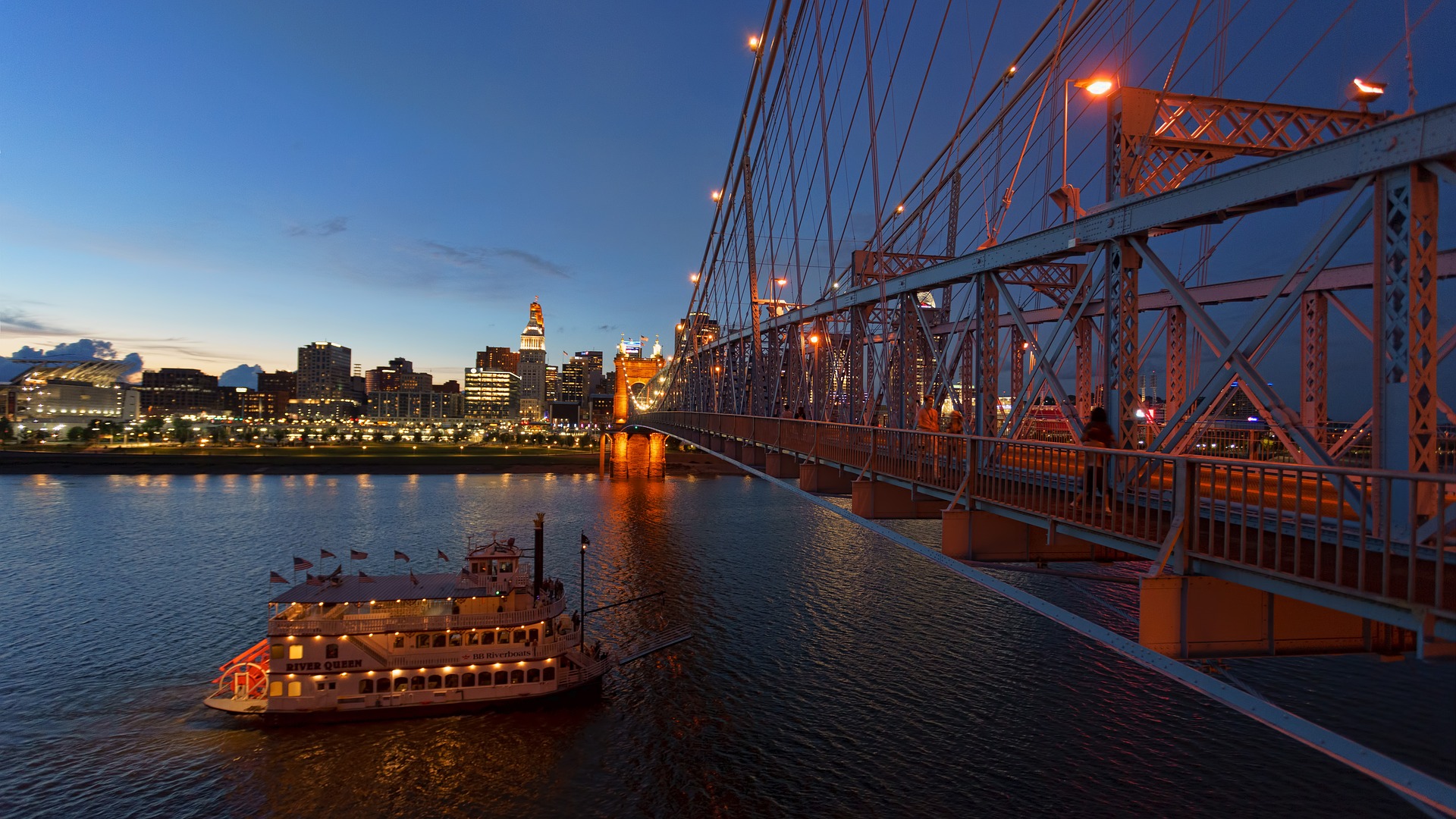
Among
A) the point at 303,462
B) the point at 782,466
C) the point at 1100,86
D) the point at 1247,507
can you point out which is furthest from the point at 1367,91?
the point at 303,462

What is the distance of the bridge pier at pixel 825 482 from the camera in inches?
859

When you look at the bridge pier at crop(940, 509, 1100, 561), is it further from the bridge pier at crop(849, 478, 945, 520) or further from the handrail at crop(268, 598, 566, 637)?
the handrail at crop(268, 598, 566, 637)

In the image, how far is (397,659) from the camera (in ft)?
93.3

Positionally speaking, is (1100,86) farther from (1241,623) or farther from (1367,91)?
(1241,623)

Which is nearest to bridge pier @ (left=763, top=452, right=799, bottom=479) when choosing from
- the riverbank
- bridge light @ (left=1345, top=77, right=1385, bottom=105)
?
bridge light @ (left=1345, top=77, right=1385, bottom=105)

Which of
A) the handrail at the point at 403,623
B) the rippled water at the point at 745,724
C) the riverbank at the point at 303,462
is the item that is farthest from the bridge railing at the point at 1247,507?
the riverbank at the point at 303,462

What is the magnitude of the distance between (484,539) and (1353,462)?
167 ft

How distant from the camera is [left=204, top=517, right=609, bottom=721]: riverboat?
27.7 metres

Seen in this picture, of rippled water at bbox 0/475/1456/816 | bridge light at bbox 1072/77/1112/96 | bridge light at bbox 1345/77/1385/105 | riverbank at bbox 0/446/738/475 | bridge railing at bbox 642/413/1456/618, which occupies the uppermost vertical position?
bridge light at bbox 1072/77/1112/96

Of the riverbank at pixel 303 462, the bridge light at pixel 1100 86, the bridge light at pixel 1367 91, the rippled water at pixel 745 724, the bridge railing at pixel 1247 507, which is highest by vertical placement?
the bridge light at pixel 1100 86

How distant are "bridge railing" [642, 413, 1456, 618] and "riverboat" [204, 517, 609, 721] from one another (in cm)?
1739

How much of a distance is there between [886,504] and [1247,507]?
30.5ft

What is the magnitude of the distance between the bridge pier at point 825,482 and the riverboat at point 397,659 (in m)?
13.1

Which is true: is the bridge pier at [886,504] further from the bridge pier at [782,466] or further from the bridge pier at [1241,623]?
the bridge pier at [1241,623]
